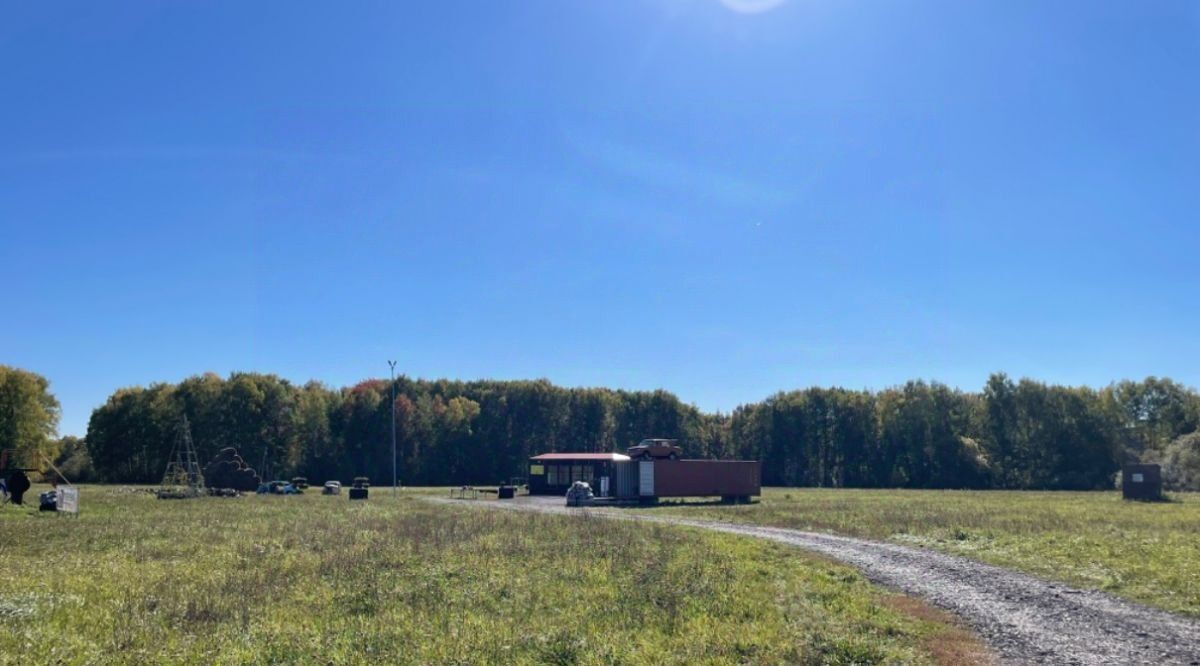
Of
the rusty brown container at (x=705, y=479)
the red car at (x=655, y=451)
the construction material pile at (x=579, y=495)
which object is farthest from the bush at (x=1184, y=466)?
the construction material pile at (x=579, y=495)

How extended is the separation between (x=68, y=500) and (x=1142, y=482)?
63.6 meters

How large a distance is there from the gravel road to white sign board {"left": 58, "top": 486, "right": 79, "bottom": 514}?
34290mm

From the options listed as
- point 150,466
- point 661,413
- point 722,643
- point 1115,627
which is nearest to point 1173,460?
point 661,413

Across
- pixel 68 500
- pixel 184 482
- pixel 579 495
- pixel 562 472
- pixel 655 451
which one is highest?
pixel 655 451

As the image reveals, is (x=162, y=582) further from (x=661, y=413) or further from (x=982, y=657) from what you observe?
(x=661, y=413)

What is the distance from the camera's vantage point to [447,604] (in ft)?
49.6

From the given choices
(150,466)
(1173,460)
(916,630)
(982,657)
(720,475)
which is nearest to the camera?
(982,657)

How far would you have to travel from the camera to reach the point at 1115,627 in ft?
45.2

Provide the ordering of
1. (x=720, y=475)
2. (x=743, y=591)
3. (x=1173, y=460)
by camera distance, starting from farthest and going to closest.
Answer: (x=1173, y=460)
(x=720, y=475)
(x=743, y=591)

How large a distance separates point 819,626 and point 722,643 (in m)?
2.17

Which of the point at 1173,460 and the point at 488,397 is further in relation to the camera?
the point at 488,397

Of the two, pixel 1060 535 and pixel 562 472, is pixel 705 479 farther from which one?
pixel 1060 535

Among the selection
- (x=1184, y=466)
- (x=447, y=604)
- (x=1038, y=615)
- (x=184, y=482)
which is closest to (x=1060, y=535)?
(x=1038, y=615)

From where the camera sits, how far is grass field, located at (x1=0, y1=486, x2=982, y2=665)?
11.8 m
